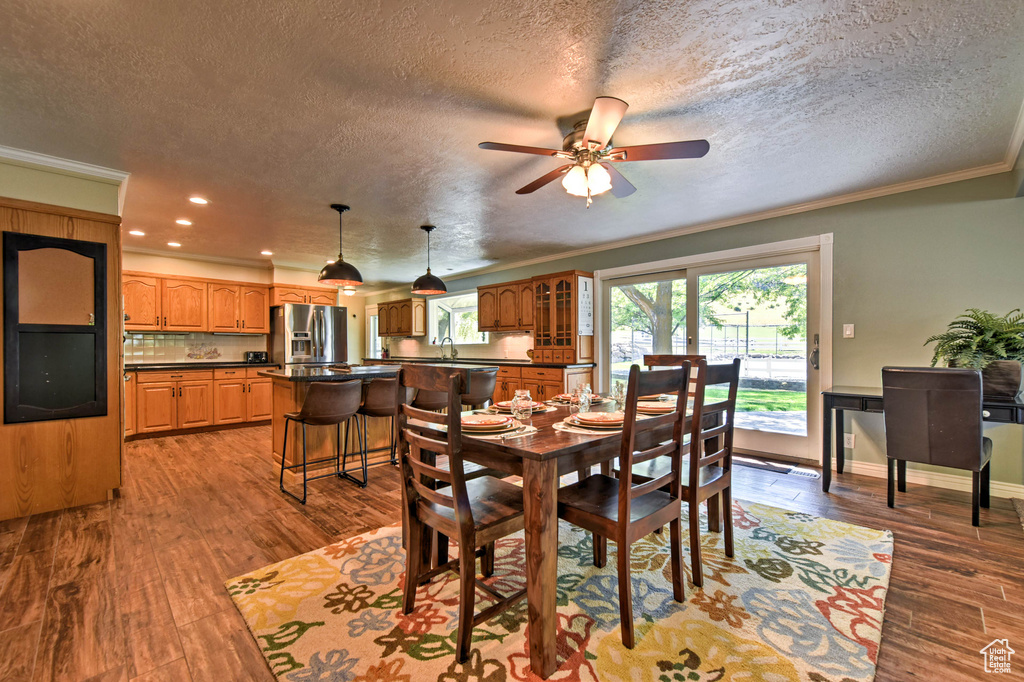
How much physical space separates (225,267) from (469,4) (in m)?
6.47

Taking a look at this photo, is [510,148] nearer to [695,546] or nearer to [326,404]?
[695,546]

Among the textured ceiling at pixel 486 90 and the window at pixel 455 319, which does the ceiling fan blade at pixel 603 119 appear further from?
the window at pixel 455 319

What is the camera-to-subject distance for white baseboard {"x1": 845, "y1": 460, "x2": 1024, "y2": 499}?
3.05 m

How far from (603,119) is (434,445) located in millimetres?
1656

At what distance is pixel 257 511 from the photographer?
2939mm

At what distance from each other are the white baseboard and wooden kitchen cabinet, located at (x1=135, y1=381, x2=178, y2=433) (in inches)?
299

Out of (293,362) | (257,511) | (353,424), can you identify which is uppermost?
(293,362)

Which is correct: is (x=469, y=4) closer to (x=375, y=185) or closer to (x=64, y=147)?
(x=375, y=185)

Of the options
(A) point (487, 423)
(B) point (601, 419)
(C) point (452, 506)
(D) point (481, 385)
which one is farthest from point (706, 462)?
(D) point (481, 385)

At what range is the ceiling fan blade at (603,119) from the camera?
1.89 metres

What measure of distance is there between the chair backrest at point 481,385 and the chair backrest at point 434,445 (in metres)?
1.47

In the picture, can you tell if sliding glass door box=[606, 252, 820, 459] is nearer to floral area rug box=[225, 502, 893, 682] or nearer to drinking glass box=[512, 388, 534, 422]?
floral area rug box=[225, 502, 893, 682]

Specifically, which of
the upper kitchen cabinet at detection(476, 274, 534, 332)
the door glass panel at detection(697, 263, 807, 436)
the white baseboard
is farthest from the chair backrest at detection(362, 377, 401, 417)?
the white baseboard

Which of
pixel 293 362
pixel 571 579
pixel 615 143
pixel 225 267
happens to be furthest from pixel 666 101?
pixel 225 267
